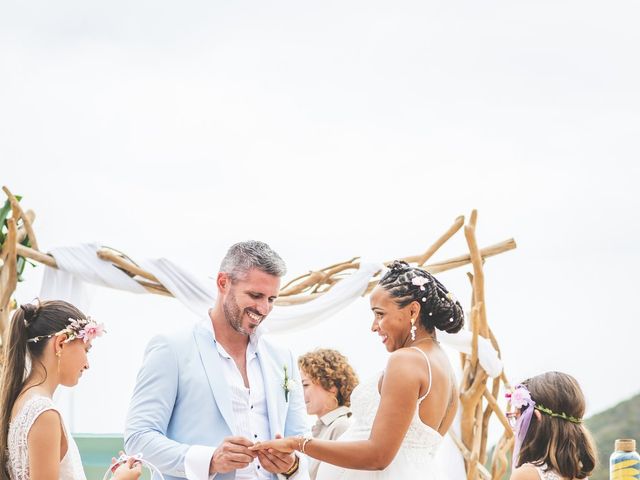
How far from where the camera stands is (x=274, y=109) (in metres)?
8.75

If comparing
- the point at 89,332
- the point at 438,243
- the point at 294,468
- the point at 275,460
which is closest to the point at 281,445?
the point at 275,460

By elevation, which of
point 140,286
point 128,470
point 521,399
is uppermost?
point 140,286

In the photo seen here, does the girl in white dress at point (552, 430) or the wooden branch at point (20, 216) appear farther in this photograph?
the wooden branch at point (20, 216)

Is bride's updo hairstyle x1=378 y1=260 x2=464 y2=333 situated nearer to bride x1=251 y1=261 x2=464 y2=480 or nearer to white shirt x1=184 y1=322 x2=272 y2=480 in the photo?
bride x1=251 y1=261 x2=464 y2=480

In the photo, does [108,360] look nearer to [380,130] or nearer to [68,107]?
[68,107]

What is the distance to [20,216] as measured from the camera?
6.14m

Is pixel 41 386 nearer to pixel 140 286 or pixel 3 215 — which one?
pixel 140 286

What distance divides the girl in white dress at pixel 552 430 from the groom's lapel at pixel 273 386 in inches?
36.8

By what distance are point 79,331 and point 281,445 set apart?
94 cm

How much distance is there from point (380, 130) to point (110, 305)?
Answer: 3.59 metres

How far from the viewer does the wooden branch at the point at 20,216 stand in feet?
19.9

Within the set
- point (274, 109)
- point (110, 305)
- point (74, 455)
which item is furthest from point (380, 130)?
point (74, 455)

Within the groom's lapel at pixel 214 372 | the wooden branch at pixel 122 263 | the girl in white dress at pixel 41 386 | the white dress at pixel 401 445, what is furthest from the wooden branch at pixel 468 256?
the girl in white dress at pixel 41 386

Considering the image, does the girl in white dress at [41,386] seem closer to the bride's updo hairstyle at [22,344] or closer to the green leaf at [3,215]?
the bride's updo hairstyle at [22,344]
